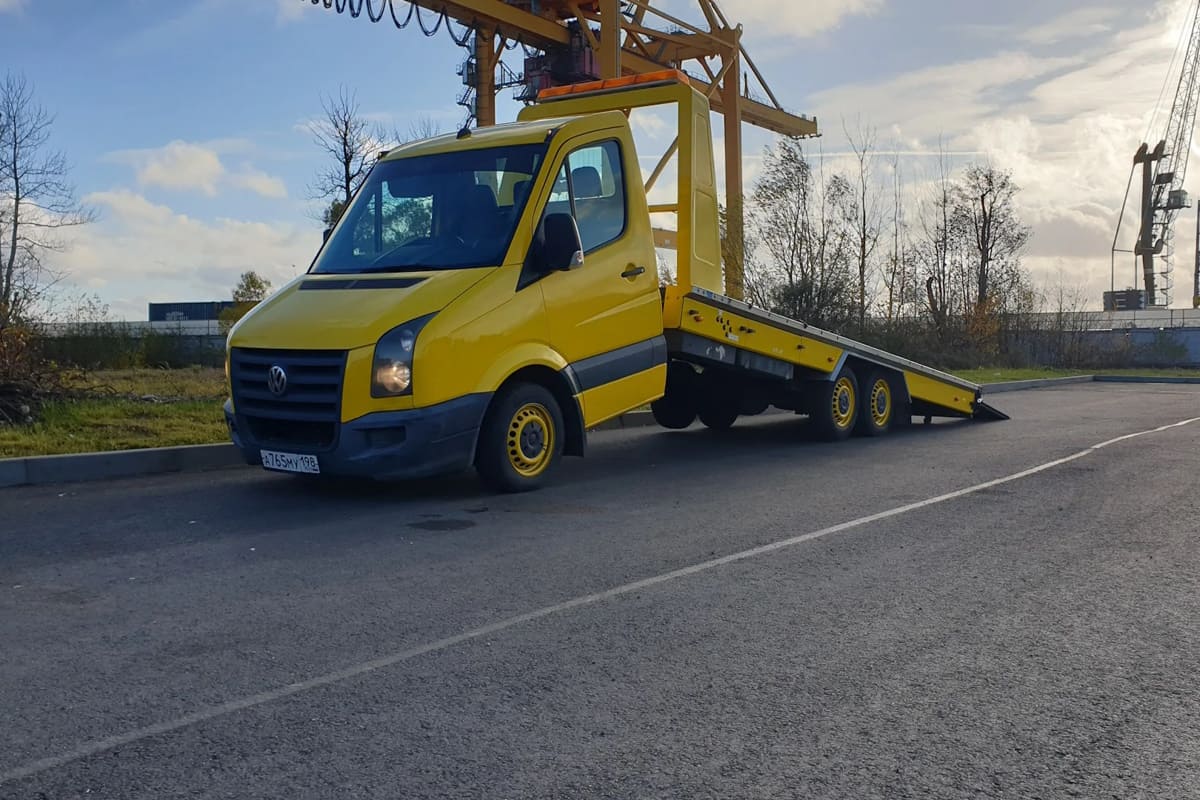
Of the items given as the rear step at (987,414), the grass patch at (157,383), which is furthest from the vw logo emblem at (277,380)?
the rear step at (987,414)

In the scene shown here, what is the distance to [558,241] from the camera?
7.58 meters

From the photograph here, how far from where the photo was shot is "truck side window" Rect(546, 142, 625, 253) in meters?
8.09

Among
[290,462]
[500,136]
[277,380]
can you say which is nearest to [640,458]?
[500,136]

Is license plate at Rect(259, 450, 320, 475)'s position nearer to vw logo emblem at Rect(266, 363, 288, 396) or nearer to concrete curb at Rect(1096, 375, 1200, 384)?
vw logo emblem at Rect(266, 363, 288, 396)

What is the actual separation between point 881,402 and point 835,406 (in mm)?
1068

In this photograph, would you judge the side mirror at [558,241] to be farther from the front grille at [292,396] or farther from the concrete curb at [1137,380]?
the concrete curb at [1137,380]

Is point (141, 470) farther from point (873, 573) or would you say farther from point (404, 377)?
point (873, 573)

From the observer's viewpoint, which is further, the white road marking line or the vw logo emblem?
the vw logo emblem

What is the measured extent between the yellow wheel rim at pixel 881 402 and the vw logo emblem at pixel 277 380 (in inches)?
282

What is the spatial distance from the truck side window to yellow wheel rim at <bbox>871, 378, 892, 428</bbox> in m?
4.77

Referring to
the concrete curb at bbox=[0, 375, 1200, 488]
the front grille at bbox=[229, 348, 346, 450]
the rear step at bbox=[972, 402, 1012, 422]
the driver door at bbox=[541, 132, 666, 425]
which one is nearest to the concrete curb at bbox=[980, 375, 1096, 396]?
the rear step at bbox=[972, 402, 1012, 422]

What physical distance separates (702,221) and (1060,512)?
4302 mm

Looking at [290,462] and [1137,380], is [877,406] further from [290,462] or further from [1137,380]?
[1137,380]

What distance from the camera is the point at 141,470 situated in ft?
29.7
